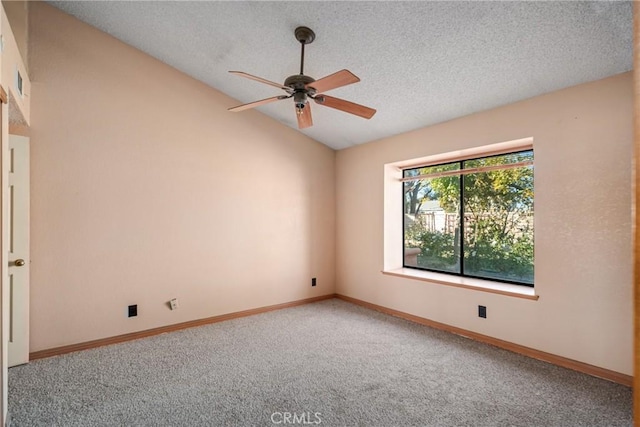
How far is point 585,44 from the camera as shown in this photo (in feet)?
7.14

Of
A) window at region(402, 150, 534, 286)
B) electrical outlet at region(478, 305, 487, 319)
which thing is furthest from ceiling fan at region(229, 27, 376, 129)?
electrical outlet at region(478, 305, 487, 319)

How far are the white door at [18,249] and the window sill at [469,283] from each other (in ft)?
12.1

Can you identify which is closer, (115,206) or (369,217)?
(115,206)

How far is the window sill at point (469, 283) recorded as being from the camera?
2.99m

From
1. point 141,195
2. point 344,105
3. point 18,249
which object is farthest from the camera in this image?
point 141,195

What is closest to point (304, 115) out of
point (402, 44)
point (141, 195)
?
point (402, 44)

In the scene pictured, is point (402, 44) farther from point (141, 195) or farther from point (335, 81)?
point (141, 195)

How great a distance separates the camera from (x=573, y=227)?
2627 millimetres

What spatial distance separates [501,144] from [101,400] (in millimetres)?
3928

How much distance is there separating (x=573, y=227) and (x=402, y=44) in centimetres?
203

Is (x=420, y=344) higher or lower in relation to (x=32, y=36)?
lower

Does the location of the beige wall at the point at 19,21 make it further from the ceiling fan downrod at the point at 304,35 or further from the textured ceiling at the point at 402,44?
the ceiling fan downrod at the point at 304,35

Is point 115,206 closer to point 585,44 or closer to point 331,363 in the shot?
point 331,363

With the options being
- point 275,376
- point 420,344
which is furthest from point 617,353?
point 275,376
